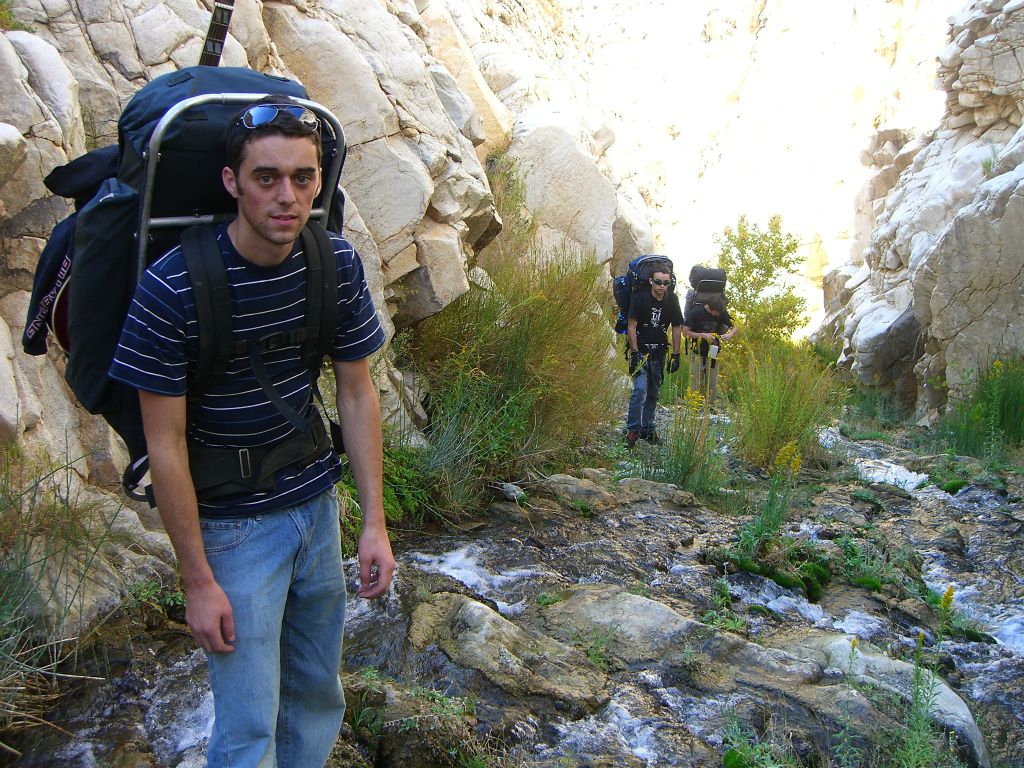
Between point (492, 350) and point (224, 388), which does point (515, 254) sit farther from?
point (224, 388)

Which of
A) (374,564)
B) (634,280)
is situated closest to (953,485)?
(634,280)

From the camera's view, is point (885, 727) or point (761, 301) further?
point (761, 301)

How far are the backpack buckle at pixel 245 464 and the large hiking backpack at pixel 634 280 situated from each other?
6.63m

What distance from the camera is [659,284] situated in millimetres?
8195

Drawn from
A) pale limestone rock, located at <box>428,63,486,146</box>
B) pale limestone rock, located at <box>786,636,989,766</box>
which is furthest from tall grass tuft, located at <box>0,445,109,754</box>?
A: pale limestone rock, located at <box>428,63,486,146</box>

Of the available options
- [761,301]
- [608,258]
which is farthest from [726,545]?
[761,301]

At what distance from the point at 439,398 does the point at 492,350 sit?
60cm

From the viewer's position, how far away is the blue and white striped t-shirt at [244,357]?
1.78 metres

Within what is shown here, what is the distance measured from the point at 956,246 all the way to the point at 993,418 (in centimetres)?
326

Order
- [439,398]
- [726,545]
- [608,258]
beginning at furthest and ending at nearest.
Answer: [608,258] < [439,398] < [726,545]

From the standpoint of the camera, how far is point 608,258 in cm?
1351

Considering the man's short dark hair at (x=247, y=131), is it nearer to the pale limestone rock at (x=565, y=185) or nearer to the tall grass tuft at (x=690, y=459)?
the tall grass tuft at (x=690, y=459)

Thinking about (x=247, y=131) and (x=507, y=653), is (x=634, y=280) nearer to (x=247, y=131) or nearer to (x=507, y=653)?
(x=507, y=653)

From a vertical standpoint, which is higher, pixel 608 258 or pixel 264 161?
pixel 608 258
